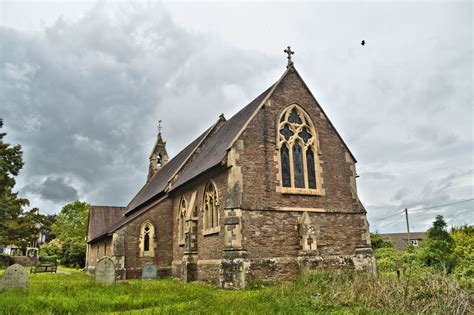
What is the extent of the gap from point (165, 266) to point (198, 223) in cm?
580

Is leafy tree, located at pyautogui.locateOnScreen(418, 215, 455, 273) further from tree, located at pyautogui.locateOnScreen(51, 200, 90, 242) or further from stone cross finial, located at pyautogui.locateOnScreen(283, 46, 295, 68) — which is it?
tree, located at pyautogui.locateOnScreen(51, 200, 90, 242)

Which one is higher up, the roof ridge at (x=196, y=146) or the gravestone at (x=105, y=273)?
the roof ridge at (x=196, y=146)

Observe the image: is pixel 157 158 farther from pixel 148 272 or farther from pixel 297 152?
pixel 297 152

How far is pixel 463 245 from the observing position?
33406 millimetres

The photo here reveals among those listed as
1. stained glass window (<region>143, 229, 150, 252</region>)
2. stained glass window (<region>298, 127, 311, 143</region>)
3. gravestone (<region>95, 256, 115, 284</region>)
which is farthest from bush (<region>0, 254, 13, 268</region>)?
stained glass window (<region>298, 127, 311, 143</region>)

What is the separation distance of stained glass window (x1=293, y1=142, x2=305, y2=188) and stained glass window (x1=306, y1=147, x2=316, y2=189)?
0.40 metres

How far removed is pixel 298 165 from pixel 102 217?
3275cm

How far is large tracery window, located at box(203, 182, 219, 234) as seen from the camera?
61.8 feet

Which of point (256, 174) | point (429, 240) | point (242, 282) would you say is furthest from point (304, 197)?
point (429, 240)

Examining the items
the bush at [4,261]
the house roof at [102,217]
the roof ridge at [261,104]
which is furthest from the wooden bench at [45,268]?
the roof ridge at [261,104]

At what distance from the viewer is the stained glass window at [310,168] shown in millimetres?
18953

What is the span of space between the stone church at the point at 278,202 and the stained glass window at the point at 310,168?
52 mm

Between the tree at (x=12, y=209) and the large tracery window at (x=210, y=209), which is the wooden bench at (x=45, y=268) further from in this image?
the large tracery window at (x=210, y=209)

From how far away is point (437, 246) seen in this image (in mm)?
27047
